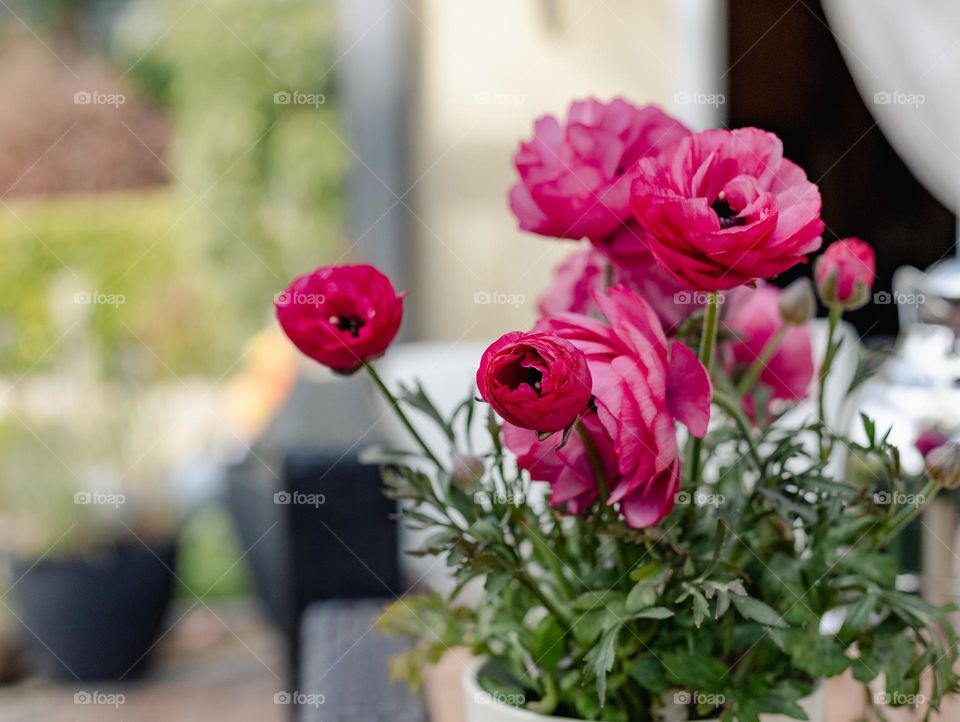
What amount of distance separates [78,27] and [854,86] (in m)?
3.96

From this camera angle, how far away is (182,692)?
106 inches

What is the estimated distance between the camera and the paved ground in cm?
256

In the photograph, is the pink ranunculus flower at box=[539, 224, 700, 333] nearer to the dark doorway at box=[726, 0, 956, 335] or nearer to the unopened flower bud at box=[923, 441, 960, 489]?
the unopened flower bud at box=[923, 441, 960, 489]

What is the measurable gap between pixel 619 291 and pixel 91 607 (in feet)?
7.94

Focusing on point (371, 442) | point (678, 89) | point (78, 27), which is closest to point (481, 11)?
point (678, 89)

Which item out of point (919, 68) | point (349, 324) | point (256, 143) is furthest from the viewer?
point (256, 143)

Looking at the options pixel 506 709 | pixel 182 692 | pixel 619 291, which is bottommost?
pixel 182 692

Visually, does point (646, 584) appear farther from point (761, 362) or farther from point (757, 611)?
point (761, 362)

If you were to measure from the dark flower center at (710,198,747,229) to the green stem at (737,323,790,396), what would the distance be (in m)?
0.16

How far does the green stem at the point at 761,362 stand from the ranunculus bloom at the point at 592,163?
5.7 inches

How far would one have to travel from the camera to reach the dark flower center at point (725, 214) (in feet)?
1.54

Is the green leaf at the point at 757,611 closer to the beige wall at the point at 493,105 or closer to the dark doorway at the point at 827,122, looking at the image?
the beige wall at the point at 493,105

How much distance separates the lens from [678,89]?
298 cm

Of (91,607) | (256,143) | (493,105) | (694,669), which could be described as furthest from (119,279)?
(694,669)
